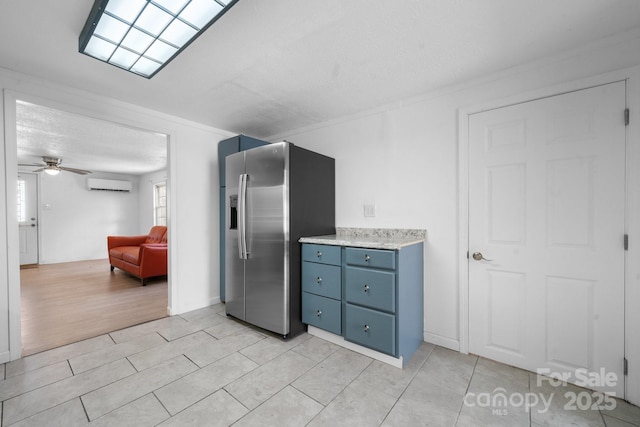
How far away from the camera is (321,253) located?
2.36 meters

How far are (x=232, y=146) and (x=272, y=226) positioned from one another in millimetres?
1355

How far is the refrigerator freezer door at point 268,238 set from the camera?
93.9 inches

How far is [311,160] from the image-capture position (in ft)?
8.69

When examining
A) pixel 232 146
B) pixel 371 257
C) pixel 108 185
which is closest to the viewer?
pixel 371 257

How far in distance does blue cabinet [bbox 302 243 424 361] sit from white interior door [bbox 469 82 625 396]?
54 cm

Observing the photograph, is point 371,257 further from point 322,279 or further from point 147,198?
point 147,198

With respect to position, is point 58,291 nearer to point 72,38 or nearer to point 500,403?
point 72,38

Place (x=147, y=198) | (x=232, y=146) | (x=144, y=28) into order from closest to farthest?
Result: 1. (x=144, y=28)
2. (x=232, y=146)
3. (x=147, y=198)

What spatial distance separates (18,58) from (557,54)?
3.85 metres

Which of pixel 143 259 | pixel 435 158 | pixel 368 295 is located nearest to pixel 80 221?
pixel 143 259

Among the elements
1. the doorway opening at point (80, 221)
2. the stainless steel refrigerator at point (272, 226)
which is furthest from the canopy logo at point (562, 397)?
the doorway opening at point (80, 221)

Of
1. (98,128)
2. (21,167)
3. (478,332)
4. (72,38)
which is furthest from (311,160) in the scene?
(21,167)

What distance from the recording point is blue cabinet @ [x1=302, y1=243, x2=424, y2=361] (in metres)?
1.95

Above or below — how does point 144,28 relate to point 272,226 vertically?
above
